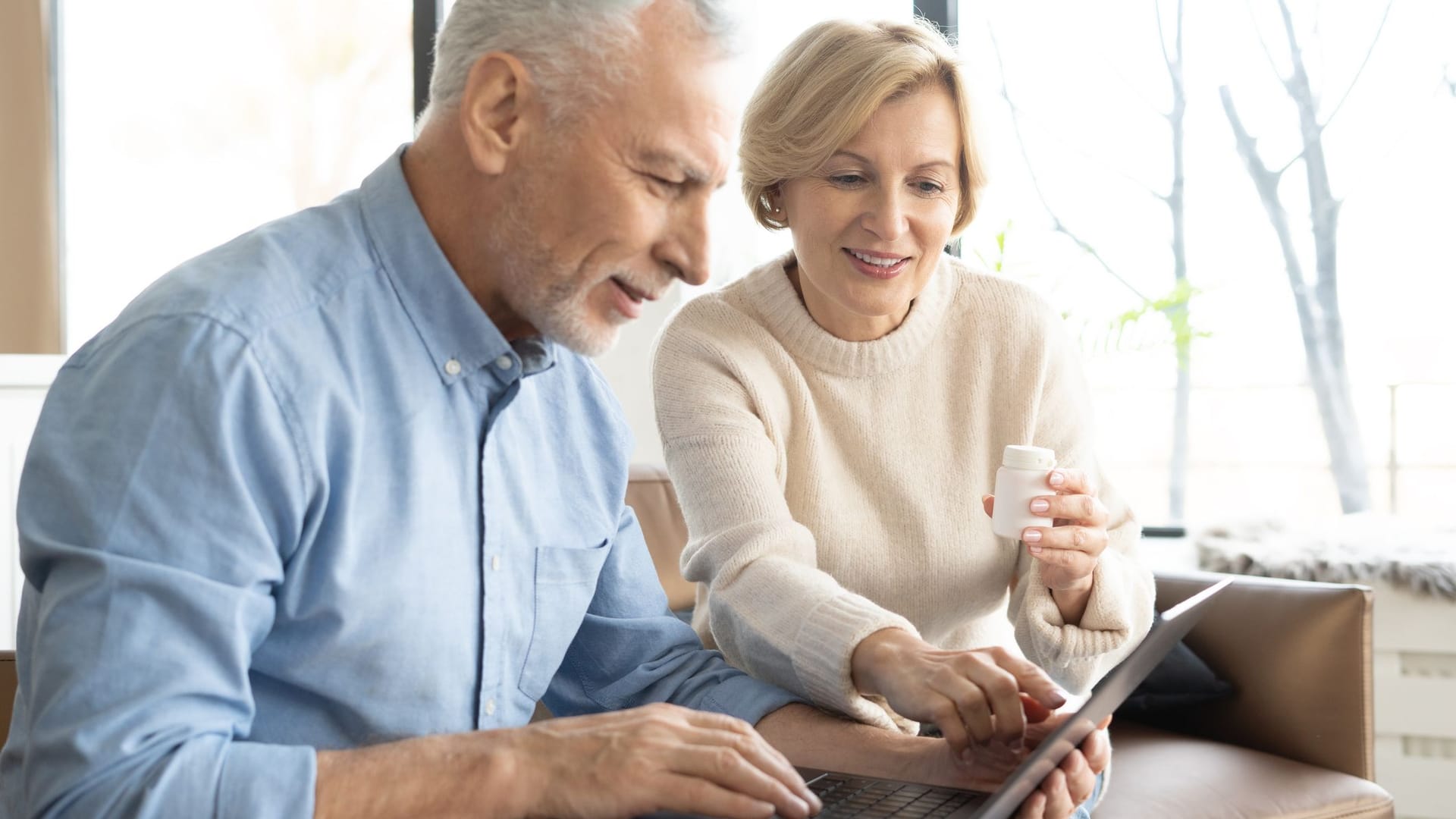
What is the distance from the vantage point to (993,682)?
1.20 meters

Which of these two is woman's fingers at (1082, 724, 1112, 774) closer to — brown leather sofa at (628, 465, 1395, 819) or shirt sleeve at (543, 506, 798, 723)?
shirt sleeve at (543, 506, 798, 723)

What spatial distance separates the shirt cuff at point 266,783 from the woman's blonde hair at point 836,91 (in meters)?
1.08

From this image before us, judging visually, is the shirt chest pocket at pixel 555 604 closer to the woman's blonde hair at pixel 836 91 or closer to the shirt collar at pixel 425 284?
the shirt collar at pixel 425 284

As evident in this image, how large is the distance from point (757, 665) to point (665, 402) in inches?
15.0

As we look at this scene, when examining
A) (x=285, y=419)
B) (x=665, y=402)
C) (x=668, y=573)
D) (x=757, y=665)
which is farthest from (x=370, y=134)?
(x=285, y=419)

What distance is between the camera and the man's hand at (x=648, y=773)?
2.98 feet

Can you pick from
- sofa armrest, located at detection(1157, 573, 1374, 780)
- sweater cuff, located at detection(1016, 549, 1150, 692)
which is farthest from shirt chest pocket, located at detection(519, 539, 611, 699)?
sofa armrest, located at detection(1157, 573, 1374, 780)

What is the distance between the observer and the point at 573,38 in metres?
1.07

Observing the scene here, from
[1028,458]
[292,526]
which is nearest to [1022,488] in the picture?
[1028,458]

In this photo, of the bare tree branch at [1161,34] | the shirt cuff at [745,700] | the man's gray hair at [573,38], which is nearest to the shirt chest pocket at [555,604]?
the shirt cuff at [745,700]

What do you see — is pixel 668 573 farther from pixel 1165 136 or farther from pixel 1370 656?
pixel 1165 136

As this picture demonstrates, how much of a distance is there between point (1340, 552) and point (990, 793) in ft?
5.96

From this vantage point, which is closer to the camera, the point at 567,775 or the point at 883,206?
the point at 567,775

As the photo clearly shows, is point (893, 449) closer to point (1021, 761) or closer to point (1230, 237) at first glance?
point (1021, 761)
